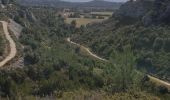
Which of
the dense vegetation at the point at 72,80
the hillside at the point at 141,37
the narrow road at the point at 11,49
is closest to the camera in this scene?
the dense vegetation at the point at 72,80

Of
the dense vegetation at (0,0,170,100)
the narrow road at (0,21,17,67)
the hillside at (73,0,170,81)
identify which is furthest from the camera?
the hillside at (73,0,170,81)

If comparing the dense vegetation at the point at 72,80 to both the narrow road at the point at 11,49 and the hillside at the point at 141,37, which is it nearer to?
the narrow road at the point at 11,49

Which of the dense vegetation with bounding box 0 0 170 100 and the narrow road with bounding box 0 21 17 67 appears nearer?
the dense vegetation with bounding box 0 0 170 100

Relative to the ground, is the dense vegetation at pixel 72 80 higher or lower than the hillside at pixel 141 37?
higher

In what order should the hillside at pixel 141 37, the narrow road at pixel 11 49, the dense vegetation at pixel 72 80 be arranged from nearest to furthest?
the dense vegetation at pixel 72 80
the narrow road at pixel 11 49
the hillside at pixel 141 37

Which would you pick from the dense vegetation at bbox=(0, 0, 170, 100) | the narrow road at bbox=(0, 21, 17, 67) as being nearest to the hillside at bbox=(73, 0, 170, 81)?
the dense vegetation at bbox=(0, 0, 170, 100)

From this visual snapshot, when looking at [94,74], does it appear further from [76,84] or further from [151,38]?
[151,38]

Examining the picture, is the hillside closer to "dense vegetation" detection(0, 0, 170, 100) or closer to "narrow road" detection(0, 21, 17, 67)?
"dense vegetation" detection(0, 0, 170, 100)

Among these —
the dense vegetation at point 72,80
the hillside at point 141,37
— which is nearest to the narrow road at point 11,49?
the dense vegetation at point 72,80

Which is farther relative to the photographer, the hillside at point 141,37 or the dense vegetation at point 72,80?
the hillside at point 141,37

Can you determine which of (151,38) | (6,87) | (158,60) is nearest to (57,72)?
(6,87)

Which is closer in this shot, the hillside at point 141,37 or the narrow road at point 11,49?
the narrow road at point 11,49

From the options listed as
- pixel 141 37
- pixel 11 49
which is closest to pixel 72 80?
pixel 11 49
